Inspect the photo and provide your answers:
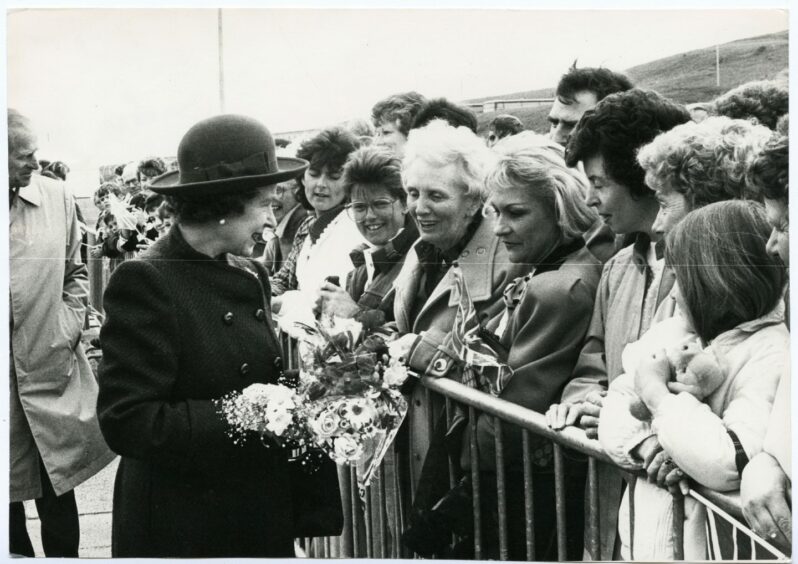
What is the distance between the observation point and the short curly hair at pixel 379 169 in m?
4.55

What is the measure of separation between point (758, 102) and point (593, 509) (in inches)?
58.1

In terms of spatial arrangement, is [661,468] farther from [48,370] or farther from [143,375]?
[48,370]

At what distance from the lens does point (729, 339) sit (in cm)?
361

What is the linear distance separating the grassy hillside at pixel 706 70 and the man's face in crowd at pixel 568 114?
5 centimetres

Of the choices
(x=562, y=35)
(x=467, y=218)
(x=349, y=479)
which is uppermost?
(x=562, y=35)

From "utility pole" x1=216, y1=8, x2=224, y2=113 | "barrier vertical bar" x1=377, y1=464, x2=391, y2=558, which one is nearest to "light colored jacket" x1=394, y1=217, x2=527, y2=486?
"barrier vertical bar" x1=377, y1=464, x2=391, y2=558

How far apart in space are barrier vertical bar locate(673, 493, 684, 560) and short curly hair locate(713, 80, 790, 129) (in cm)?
134

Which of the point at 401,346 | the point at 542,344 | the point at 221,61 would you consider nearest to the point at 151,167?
the point at 221,61

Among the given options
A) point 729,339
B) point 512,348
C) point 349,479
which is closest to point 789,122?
point 729,339

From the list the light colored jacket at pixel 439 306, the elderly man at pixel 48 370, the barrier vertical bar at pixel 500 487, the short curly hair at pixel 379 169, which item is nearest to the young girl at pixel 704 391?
the barrier vertical bar at pixel 500 487

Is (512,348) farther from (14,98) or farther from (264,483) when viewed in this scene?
(14,98)

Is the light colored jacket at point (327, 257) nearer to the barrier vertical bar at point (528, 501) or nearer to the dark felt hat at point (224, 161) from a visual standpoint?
the dark felt hat at point (224, 161)

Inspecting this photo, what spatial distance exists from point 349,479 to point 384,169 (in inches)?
47.1

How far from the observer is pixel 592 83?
4363mm
